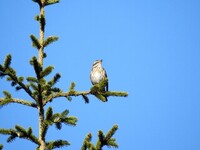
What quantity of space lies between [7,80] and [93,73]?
5.81 m

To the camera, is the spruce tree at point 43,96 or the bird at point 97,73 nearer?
the spruce tree at point 43,96

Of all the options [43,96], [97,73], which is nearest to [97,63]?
[97,73]

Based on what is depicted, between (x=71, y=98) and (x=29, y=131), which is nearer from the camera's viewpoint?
(x=29, y=131)

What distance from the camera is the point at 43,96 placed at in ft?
18.1

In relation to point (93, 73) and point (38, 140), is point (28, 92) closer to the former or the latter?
point (38, 140)

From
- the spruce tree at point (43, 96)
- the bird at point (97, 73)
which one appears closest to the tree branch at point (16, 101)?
the spruce tree at point (43, 96)

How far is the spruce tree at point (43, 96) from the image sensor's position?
4.78 metres

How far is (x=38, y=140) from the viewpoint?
5.12 m

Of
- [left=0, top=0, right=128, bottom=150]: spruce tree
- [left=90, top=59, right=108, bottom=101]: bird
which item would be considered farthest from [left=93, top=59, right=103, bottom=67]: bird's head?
[left=0, top=0, right=128, bottom=150]: spruce tree

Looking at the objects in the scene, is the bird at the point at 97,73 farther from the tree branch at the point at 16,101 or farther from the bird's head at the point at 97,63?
the tree branch at the point at 16,101

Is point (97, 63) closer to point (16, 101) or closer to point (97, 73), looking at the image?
point (97, 73)

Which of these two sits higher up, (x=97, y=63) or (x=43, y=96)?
(x=97, y=63)

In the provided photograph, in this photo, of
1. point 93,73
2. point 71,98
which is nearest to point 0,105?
point 71,98

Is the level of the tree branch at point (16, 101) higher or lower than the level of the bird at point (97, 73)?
lower
